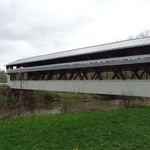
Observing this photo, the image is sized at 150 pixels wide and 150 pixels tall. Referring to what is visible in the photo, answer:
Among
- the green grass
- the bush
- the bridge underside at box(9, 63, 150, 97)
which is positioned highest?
the bridge underside at box(9, 63, 150, 97)

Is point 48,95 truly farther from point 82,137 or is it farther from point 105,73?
point 82,137

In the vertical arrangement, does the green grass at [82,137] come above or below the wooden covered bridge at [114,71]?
below

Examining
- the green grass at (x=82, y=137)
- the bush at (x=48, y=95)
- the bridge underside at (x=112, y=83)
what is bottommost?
the bush at (x=48, y=95)

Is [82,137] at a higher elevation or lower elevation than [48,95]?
higher

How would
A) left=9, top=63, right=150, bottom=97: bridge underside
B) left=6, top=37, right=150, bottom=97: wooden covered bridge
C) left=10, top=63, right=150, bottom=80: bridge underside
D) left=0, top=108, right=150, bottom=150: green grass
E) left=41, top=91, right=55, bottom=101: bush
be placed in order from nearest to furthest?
left=0, top=108, right=150, bottom=150: green grass, left=9, top=63, right=150, bottom=97: bridge underside, left=6, top=37, right=150, bottom=97: wooden covered bridge, left=10, top=63, right=150, bottom=80: bridge underside, left=41, top=91, right=55, bottom=101: bush

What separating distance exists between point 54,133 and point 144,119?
139 inches

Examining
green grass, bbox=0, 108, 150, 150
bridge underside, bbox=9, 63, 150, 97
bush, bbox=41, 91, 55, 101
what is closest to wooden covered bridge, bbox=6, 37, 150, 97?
bridge underside, bbox=9, 63, 150, 97

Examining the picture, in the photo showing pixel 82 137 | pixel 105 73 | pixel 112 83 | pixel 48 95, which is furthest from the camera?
pixel 48 95

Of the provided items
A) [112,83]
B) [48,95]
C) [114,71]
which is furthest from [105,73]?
[48,95]

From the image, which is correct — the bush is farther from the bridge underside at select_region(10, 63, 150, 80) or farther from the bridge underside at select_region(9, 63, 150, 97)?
the bridge underside at select_region(9, 63, 150, 97)

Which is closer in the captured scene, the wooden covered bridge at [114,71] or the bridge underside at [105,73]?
the wooden covered bridge at [114,71]

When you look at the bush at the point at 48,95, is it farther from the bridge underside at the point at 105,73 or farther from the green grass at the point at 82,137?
the green grass at the point at 82,137

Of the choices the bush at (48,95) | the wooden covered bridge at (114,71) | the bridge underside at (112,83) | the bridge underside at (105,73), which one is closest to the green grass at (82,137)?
the bridge underside at (112,83)

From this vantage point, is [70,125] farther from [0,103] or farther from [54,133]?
[0,103]
